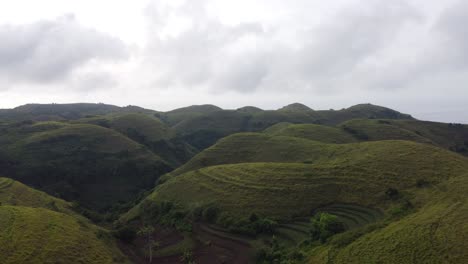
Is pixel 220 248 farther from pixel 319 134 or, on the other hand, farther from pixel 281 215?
pixel 319 134

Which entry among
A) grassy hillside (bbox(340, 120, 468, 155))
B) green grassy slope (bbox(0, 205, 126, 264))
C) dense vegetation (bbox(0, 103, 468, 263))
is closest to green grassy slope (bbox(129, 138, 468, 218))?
dense vegetation (bbox(0, 103, 468, 263))

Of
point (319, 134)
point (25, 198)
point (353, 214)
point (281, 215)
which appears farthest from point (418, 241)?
point (319, 134)

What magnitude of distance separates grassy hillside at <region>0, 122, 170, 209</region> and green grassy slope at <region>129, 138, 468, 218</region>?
5335 cm

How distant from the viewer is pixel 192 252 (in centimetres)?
6244

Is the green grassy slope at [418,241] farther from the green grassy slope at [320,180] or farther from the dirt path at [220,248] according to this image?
the dirt path at [220,248]

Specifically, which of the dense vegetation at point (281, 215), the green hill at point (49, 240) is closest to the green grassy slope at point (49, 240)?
the green hill at point (49, 240)

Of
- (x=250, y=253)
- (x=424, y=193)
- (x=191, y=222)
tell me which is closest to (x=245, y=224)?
(x=250, y=253)

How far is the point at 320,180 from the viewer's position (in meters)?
76.2

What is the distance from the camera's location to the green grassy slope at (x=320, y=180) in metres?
68.6

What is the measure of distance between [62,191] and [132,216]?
53.6 metres

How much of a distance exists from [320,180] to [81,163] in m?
114

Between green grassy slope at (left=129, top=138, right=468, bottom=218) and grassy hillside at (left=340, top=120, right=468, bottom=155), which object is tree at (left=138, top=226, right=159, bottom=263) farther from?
grassy hillside at (left=340, top=120, right=468, bottom=155)

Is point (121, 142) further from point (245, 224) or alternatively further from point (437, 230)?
point (437, 230)

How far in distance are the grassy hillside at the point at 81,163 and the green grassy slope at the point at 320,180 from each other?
53.4 m
